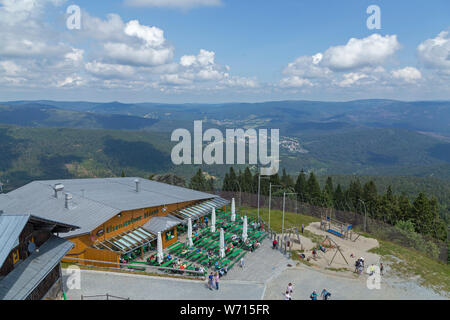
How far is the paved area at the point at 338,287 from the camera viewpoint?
24703 millimetres

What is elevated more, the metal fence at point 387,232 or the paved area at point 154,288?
the paved area at point 154,288

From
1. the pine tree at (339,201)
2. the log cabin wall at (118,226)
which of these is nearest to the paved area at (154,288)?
the log cabin wall at (118,226)

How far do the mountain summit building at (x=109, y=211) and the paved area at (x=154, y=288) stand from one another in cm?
249

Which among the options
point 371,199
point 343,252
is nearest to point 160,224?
point 343,252

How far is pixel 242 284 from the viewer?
26.0 meters

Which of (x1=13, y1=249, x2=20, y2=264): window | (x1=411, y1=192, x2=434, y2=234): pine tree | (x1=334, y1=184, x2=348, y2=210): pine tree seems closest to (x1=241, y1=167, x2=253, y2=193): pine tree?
(x1=334, y1=184, x2=348, y2=210): pine tree

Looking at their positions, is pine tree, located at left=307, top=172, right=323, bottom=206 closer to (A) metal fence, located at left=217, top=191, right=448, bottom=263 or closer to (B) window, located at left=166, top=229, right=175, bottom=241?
(A) metal fence, located at left=217, top=191, right=448, bottom=263

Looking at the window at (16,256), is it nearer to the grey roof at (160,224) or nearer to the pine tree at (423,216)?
the grey roof at (160,224)

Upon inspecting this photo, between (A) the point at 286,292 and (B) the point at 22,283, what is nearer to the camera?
(B) the point at 22,283

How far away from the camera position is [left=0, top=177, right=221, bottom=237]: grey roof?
31125mm

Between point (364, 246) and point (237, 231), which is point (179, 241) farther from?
point (364, 246)

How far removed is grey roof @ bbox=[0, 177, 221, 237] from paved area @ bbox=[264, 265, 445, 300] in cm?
1825

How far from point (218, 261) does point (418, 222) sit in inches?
1820
